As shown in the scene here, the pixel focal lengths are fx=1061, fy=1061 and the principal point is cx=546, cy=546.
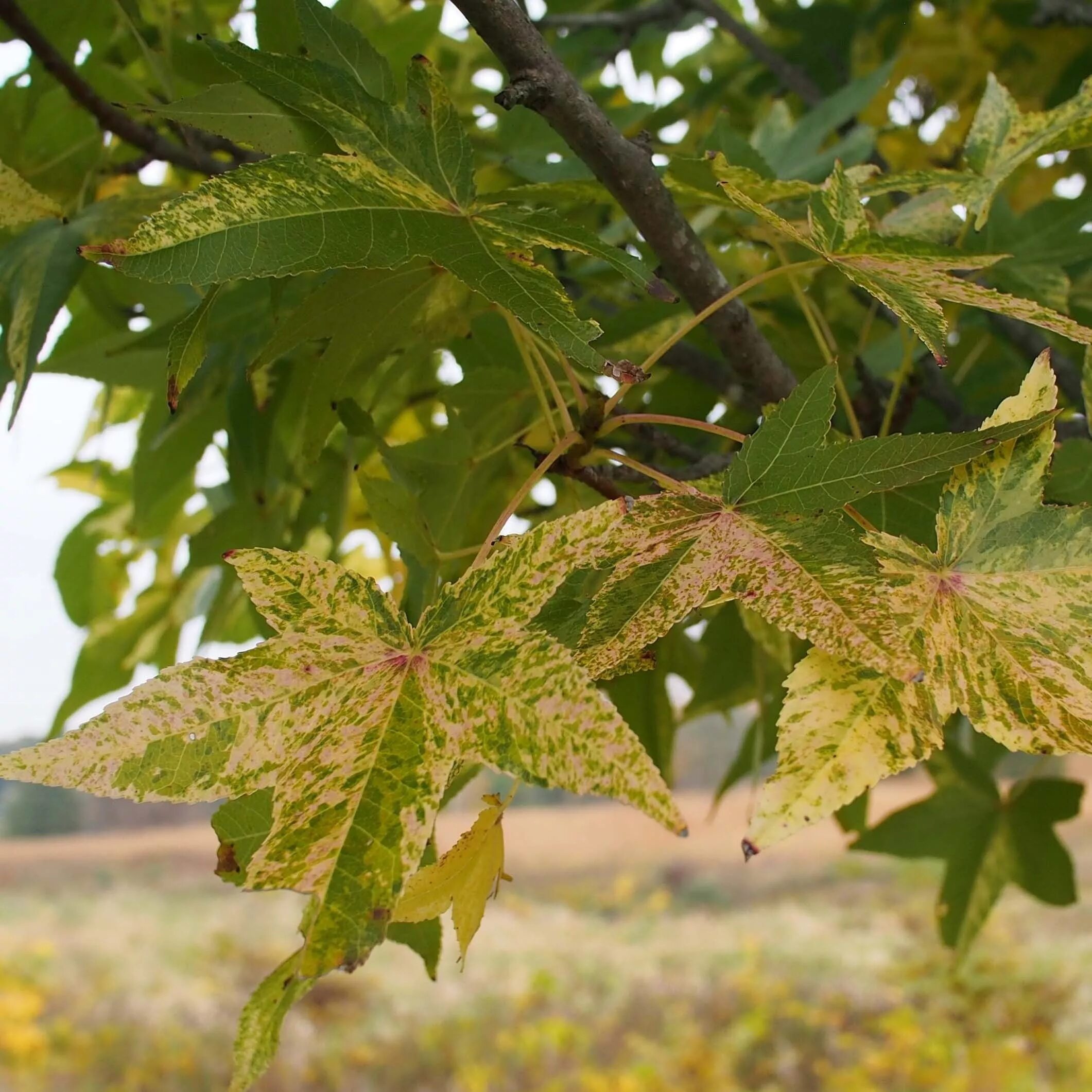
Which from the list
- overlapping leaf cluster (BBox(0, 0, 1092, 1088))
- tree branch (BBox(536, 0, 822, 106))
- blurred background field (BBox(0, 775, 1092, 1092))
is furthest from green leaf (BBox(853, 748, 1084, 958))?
blurred background field (BBox(0, 775, 1092, 1092))

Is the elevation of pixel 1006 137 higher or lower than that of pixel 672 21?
lower

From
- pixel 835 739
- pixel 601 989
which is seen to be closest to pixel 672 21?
pixel 835 739

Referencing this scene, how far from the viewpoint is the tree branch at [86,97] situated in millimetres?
345

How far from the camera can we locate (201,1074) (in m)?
1.81

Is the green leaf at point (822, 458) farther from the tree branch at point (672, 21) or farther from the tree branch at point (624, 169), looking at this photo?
the tree branch at point (672, 21)

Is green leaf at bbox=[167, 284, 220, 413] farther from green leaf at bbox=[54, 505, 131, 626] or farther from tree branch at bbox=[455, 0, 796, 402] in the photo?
green leaf at bbox=[54, 505, 131, 626]

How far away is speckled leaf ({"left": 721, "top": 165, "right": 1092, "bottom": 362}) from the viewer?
21 centimetres

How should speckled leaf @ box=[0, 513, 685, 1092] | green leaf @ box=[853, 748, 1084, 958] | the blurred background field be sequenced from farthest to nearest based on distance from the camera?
the blurred background field
green leaf @ box=[853, 748, 1084, 958]
speckled leaf @ box=[0, 513, 685, 1092]

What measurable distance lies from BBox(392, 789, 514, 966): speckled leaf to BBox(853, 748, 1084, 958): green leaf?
0.43 metres

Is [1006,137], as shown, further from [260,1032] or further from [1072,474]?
[260,1032]

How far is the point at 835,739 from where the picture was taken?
191 millimetres

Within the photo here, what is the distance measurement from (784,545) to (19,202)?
10.1 inches

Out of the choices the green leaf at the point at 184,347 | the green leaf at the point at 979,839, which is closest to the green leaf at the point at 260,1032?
the green leaf at the point at 184,347

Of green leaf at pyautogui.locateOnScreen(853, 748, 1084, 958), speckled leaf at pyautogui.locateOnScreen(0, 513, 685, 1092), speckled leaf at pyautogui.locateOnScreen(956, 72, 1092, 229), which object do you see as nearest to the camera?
speckled leaf at pyautogui.locateOnScreen(0, 513, 685, 1092)
